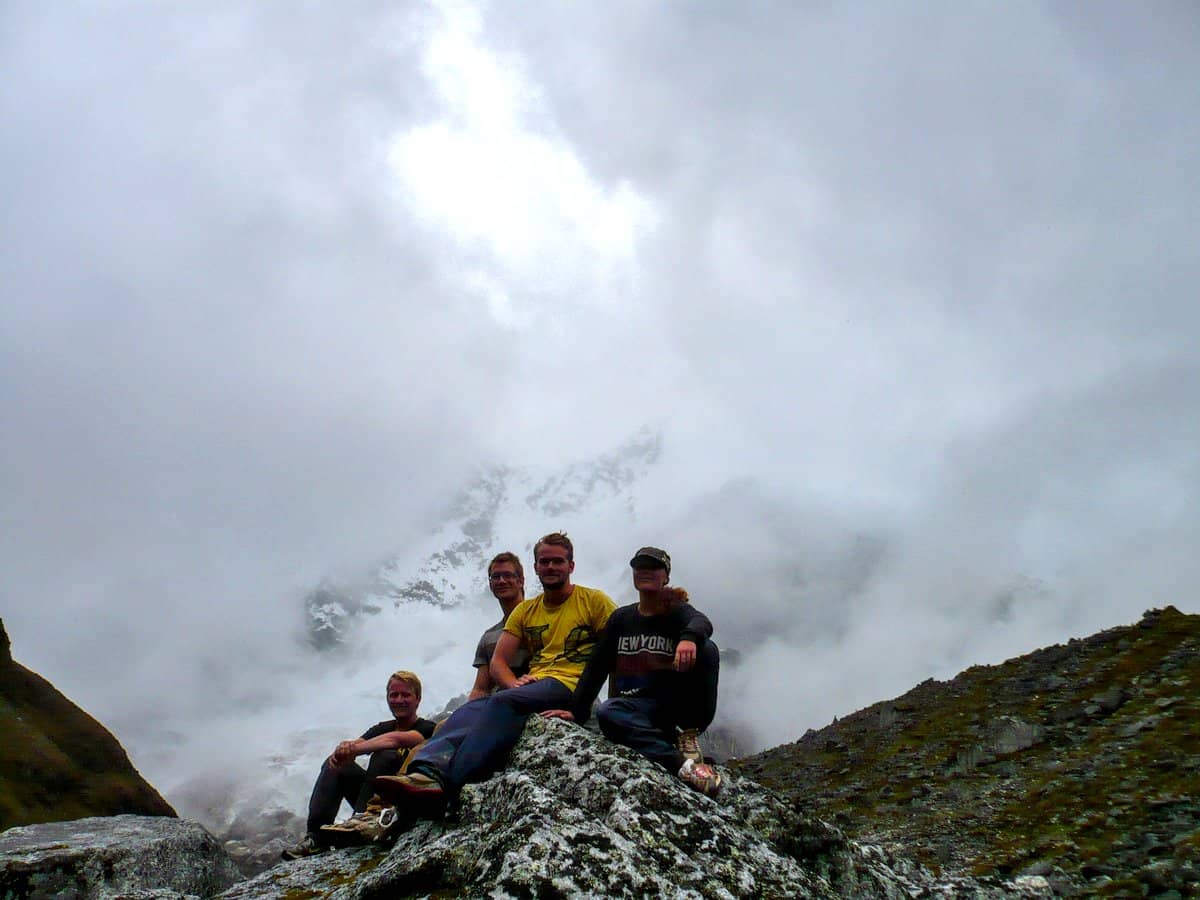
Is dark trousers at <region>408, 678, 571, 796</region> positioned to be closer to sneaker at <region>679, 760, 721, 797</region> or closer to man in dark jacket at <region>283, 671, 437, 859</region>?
man in dark jacket at <region>283, 671, 437, 859</region>

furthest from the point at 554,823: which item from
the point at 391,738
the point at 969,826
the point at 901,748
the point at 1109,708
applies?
the point at 901,748

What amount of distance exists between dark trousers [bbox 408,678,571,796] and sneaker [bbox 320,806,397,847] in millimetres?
627

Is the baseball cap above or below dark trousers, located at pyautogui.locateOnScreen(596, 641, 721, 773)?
above

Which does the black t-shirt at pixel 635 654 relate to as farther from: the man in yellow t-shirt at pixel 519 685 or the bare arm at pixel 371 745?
the bare arm at pixel 371 745

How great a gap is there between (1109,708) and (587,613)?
27.8 metres

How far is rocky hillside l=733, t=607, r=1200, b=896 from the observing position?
16.3 metres

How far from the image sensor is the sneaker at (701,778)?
7.60 m

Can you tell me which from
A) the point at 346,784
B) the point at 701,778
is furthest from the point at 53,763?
the point at 701,778

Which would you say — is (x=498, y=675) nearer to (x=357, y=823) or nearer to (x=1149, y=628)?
(x=357, y=823)

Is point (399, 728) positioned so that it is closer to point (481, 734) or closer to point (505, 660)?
point (505, 660)

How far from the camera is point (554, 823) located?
522 centimetres

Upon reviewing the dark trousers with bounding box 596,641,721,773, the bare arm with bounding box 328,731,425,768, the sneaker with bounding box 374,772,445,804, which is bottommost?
the sneaker with bounding box 374,772,445,804

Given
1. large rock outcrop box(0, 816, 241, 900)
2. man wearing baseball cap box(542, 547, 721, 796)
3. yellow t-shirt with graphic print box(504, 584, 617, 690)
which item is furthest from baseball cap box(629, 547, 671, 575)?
large rock outcrop box(0, 816, 241, 900)

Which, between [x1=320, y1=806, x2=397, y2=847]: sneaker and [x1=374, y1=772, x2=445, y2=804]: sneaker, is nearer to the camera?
[x1=374, y1=772, x2=445, y2=804]: sneaker
